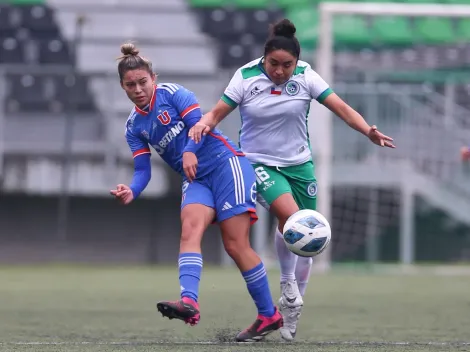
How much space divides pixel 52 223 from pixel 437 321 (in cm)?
976

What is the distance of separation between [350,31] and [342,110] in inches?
389

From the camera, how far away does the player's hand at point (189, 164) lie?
5.34 m

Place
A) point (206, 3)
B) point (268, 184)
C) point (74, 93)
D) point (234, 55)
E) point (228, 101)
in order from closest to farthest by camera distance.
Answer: point (228, 101) < point (268, 184) < point (74, 93) < point (234, 55) < point (206, 3)

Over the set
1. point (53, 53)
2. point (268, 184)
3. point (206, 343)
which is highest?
point (53, 53)

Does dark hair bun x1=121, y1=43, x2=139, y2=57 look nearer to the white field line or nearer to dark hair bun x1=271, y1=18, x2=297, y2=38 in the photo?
dark hair bun x1=271, y1=18, x2=297, y2=38

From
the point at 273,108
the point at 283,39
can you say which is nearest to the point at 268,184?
the point at 273,108

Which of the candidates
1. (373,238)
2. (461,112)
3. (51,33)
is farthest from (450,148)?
(51,33)

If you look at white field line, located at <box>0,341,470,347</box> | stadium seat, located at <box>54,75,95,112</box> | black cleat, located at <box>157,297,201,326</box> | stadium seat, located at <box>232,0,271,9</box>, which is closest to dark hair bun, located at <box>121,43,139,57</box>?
black cleat, located at <box>157,297,201,326</box>

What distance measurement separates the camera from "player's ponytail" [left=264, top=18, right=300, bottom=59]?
17.9 ft

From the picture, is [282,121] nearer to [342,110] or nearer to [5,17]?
[342,110]

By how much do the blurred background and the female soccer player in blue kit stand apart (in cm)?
899

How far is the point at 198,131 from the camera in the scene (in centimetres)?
534

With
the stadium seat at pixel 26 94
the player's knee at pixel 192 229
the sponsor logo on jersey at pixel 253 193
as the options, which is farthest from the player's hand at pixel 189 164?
the stadium seat at pixel 26 94

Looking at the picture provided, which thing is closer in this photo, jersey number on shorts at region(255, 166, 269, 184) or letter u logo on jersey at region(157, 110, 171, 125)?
letter u logo on jersey at region(157, 110, 171, 125)
